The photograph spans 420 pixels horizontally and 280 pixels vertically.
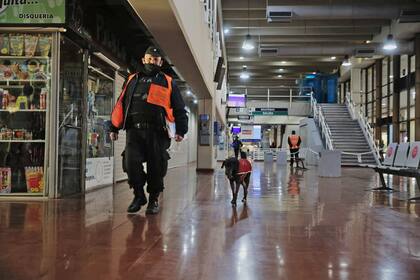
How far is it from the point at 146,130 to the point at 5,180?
3.07 meters

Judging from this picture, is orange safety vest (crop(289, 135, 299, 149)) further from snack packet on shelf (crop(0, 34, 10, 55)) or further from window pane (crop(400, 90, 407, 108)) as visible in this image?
snack packet on shelf (crop(0, 34, 10, 55))

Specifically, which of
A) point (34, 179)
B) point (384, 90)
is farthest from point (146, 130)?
point (384, 90)

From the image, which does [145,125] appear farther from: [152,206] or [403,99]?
[403,99]

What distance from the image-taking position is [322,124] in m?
22.6

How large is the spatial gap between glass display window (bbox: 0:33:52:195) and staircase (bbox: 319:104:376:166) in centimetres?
1567

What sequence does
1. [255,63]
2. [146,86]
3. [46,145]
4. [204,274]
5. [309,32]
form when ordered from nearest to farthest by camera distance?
[204,274] → [146,86] → [46,145] → [309,32] → [255,63]

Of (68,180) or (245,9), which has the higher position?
(245,9)

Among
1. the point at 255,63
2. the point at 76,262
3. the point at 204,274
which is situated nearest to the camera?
the point at 204,274

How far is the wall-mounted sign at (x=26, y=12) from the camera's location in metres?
6.30

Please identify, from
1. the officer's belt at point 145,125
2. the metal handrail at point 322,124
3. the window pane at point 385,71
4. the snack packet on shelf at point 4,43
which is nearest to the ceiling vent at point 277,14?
the metal handrail at point 322,124

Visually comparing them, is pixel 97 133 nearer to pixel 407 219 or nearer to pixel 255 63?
pixel 407 219

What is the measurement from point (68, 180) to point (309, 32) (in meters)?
17.2

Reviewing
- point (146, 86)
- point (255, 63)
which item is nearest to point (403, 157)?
point (146, 86)

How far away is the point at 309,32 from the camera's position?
21.7 metres
